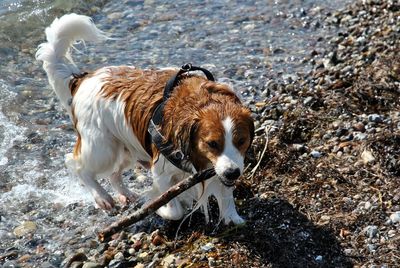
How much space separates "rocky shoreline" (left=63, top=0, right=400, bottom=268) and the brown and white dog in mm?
282

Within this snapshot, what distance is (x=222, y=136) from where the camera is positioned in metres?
4.25

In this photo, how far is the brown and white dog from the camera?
4.30 meters

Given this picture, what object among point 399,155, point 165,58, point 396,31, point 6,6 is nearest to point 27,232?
point 399,155

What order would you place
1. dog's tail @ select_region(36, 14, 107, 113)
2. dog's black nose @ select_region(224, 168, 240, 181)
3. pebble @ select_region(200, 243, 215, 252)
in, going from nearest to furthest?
dog's black nose @ select_region(224, 168, 240, 181) < pebble @ select_region(200, 243, 215, 252) < dog's tail @ select_region(36, 14, 107, 113)

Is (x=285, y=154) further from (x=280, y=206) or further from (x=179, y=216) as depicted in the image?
(x=179, y=216)

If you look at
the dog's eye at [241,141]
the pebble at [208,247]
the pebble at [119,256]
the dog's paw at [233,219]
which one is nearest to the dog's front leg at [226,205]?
the dog's paw at [233,219]

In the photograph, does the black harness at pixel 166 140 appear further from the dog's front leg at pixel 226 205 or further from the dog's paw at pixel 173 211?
the dog's paw at pixel 173 211

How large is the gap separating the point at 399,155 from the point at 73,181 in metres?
2.59

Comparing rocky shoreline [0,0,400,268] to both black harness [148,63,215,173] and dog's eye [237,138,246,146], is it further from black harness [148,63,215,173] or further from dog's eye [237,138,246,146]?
dog's eye [237,138,246,146]

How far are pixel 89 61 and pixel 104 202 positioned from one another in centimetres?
310

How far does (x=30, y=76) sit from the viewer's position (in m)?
8.02

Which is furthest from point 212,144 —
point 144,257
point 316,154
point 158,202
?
point 316,154

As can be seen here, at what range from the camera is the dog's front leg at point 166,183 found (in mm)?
4805

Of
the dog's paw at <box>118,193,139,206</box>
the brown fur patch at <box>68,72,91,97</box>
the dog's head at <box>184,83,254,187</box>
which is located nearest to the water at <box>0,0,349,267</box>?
the dog's paw at <box>118,193,139,206</box>
